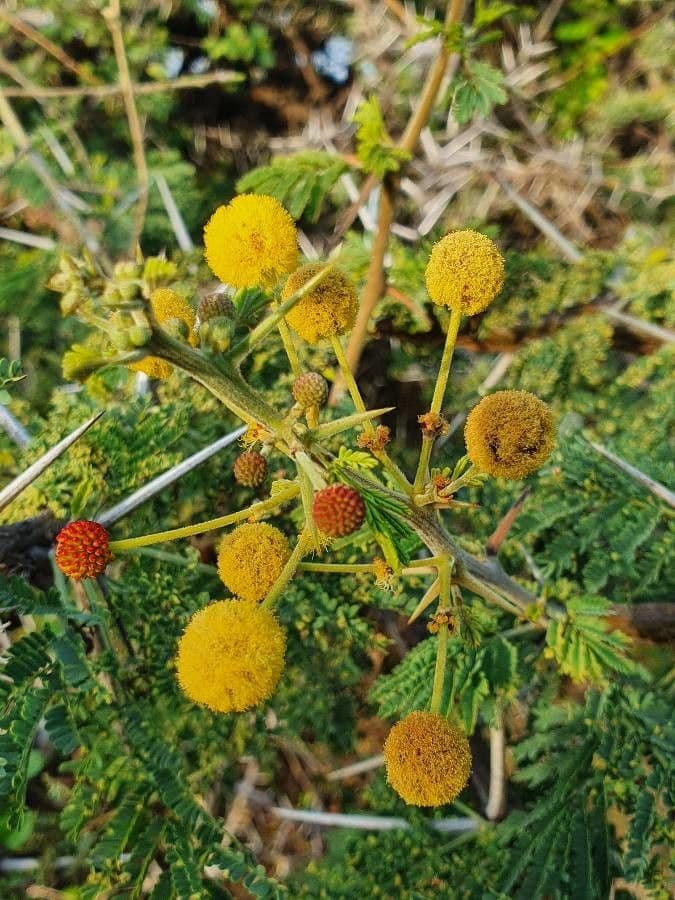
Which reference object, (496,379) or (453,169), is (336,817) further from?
(453,169)

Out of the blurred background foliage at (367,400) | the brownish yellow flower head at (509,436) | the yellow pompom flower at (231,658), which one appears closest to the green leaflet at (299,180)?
the blurred background foliage at (367,400)

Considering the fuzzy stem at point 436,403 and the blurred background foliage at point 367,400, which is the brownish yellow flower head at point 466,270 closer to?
the fuzzy stem at point 436,403

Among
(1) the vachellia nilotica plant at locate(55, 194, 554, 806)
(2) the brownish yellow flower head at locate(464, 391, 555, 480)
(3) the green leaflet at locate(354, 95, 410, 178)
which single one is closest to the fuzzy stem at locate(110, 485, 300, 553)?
(1) the vachellia nilotica plant at locate(55, 194, 554, 806)

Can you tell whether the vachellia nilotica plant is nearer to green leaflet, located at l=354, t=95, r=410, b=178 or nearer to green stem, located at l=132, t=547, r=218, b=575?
green stem, located at l=132, t=547, r=218, b=575

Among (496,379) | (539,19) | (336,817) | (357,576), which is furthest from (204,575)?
(539,19)

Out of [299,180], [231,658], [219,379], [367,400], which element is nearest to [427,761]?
[231,658]

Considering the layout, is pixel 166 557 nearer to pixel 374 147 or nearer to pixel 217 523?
pixel 217 523
